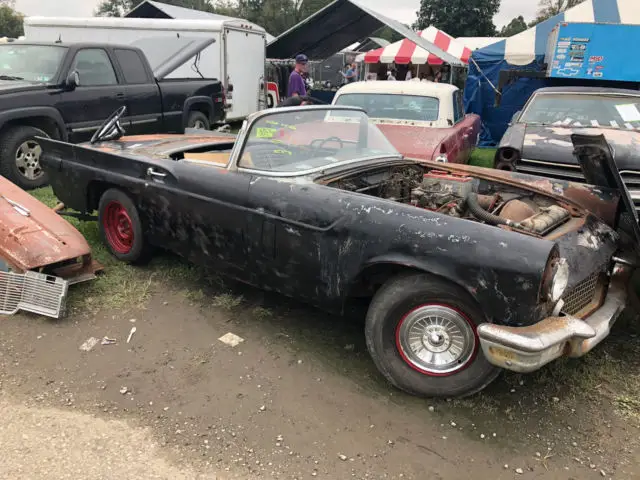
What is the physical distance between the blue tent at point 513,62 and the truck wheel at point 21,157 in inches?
380

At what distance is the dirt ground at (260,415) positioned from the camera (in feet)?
8.08

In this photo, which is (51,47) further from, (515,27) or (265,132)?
(515,27)

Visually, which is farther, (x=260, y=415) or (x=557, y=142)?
(x=557, y=142)

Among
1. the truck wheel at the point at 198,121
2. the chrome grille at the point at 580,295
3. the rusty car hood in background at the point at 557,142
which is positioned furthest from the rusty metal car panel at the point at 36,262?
the truck wheel at the point at 198,121

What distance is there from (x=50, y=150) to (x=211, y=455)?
146 inches

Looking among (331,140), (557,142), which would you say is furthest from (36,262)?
(557,142)

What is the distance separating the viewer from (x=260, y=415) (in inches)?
110

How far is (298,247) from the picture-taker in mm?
3232

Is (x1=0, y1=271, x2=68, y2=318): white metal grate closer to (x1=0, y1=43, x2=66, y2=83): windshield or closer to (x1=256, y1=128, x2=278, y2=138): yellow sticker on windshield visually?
(x1=256, y1=128, x2=278, y2=138): yellow sticker on windshield

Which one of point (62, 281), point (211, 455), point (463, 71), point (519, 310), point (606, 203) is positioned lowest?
point (211, 455)

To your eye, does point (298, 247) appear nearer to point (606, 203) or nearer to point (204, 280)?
point (204, 280)

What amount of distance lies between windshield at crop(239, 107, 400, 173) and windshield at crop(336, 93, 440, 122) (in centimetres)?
306

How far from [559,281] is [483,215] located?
77 centimetres

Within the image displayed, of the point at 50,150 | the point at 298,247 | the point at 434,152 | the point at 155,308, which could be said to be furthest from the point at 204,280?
the point at 434,152
